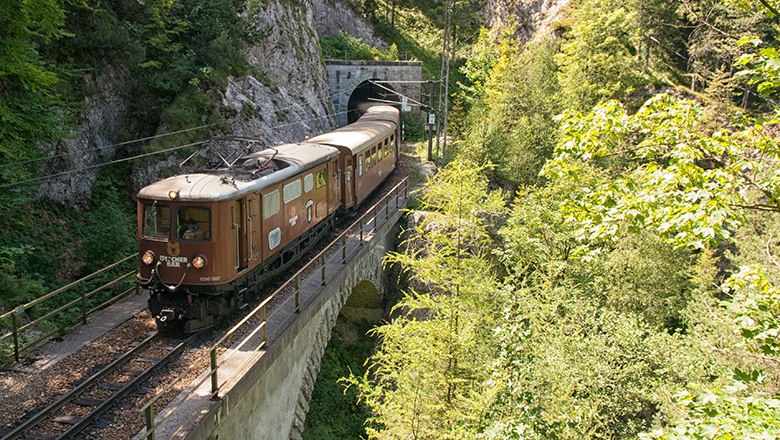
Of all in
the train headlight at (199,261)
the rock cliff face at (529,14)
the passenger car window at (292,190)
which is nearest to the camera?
the train headlight at (199,261)

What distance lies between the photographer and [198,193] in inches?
410

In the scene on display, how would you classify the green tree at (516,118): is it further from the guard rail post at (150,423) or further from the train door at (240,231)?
the guard rail post at (150,423)

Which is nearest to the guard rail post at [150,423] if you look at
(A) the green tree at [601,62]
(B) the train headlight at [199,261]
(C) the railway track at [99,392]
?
(C) the railway track at [99,392]

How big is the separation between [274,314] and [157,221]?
2.94 metres

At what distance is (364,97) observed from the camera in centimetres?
Result: 3931

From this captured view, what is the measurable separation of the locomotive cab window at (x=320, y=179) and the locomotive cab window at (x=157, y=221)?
495 centimetres

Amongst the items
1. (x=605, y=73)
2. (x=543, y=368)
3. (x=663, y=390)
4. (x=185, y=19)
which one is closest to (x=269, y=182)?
(x=543, y=368)

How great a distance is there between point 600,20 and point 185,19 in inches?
851

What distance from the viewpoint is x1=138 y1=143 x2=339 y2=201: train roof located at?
34.3ft

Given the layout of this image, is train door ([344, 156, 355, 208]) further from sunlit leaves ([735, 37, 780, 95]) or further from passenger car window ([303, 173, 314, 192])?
sunlit leaves ([735, 37, 780, 95])

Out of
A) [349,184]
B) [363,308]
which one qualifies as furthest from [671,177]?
[363,308]

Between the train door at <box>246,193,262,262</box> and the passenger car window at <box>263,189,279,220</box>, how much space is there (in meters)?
0.31

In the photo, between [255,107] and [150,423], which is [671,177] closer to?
[150,423]

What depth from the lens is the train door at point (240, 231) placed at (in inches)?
425
